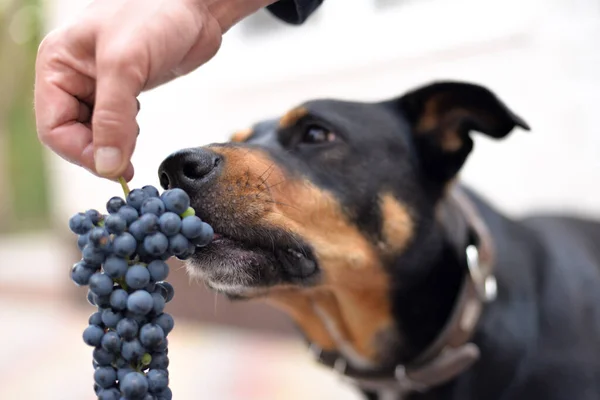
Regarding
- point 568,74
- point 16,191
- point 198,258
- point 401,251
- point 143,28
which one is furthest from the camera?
point 16,191

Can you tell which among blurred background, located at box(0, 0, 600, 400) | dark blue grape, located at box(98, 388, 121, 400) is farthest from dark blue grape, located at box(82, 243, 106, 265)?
blurred background, located at box(0, 0, 600, 400)

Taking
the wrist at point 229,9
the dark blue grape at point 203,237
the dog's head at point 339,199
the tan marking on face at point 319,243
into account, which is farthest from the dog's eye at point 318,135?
the dark blue grape at point 203,237

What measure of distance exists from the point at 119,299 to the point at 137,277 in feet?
0.07

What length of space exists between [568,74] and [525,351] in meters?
1.19

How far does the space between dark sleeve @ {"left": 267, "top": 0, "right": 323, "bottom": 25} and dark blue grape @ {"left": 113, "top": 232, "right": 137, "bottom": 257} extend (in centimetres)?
58

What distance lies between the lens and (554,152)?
6.63ft

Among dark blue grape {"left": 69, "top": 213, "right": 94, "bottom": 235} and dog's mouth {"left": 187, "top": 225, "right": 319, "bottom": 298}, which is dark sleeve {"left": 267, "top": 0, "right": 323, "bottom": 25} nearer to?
dog's mouth {"left": 187, "top": 225, "right": 319, "bottom": 298}

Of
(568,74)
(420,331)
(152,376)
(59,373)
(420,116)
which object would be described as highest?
(152,376)

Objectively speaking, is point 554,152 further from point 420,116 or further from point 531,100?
point 420,116

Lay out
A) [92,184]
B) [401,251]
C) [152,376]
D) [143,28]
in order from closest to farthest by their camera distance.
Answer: [152,376] < [143,28] < [401,251] < [92,184]

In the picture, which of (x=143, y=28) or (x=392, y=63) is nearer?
(x=143, y=28)

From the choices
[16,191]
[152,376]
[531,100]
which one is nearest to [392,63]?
[531,100]

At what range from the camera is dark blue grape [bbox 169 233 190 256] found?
47cm

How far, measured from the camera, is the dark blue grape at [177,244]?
47cm
